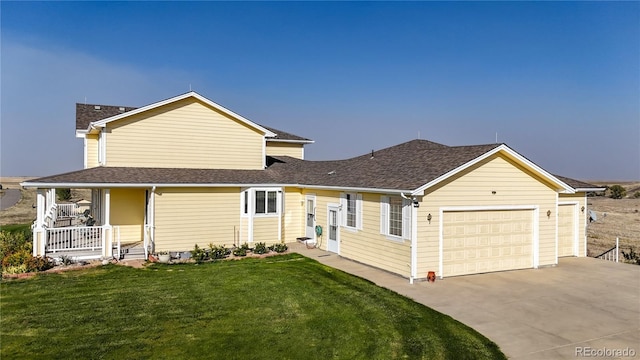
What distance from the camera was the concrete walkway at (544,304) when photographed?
325 inches

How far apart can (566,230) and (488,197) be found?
229 inches

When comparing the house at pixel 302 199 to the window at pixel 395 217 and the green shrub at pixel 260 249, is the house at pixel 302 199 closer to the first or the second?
the window at pixel 395 217

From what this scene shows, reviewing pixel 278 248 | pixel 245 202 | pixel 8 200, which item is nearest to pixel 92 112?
pixel 245 202

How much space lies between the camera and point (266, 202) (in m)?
18.7

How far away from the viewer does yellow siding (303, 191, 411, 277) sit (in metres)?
13.4

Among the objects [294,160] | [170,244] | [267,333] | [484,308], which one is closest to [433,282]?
[484,308]

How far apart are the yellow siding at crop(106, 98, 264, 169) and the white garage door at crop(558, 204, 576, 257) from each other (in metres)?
13.2

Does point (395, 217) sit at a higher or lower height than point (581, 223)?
higher

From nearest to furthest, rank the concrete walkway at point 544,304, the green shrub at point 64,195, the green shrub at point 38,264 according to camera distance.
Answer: the concrete walkway at point 544,304 → the green shrub at point 38,264 → the green shrub at point 64,195

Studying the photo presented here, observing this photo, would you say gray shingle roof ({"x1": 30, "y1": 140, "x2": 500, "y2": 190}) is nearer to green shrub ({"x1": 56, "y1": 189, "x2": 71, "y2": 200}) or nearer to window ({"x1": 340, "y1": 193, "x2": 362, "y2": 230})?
window ({"x1": 340, "y1": 193, "x2": 362, "y2": 230})

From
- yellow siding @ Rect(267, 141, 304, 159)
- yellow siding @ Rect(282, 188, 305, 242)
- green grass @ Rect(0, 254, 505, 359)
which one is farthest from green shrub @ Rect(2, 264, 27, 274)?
yellow siding @ Rect(267, 141, 304, 159)

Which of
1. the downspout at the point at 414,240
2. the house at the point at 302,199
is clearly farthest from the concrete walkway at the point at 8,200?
the downspout at the point at 414,240

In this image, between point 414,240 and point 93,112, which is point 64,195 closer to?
point 93,112

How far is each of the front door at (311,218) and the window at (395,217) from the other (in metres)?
5.11
